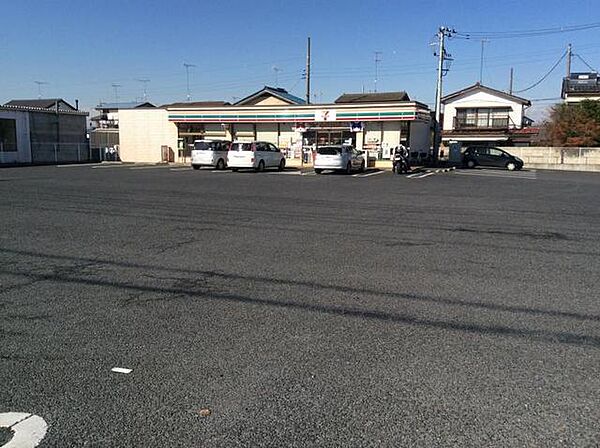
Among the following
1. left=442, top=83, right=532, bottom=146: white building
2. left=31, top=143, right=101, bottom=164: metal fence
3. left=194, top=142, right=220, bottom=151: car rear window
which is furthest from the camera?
left=442, top=83, right=532, bottom=146: white building

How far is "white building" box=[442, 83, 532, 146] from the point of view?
5253 centimetres

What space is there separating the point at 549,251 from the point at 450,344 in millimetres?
4827

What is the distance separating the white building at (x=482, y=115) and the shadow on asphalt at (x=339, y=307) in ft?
161

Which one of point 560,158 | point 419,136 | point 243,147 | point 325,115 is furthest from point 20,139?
point 560,158

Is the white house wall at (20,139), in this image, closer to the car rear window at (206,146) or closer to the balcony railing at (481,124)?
the car rear window at (206,146)

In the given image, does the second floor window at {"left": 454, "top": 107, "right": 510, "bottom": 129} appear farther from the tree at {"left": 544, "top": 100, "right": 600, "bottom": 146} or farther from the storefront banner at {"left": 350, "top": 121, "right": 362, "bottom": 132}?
the storefront banner at {"left": 350, "top": 121, "right": 362, "bottom": 132}

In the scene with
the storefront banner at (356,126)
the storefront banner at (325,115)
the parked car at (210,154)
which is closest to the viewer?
the parked car at (210,154)

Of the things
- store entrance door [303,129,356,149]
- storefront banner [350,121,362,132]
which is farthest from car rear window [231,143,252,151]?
storefront banner [350,121,362,132]

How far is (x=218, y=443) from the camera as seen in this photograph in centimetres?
298

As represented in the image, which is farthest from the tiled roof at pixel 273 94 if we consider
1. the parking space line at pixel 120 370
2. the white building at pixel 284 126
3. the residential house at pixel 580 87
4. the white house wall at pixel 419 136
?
the parking space line at pixel 120 370

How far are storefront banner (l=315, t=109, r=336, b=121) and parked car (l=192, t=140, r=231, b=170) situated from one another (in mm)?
6762

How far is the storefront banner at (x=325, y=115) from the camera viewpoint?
34.8m

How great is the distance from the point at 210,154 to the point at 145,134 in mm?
12279

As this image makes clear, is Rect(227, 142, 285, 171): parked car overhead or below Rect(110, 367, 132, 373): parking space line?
overhead
